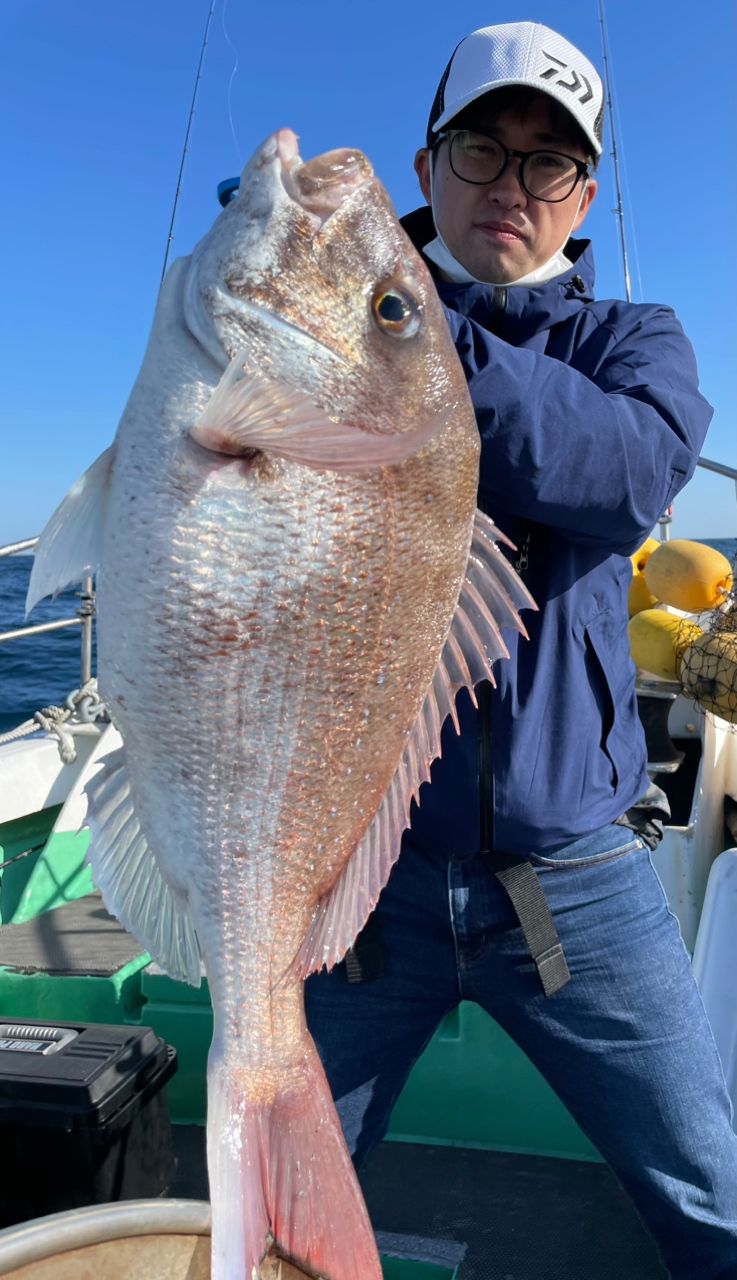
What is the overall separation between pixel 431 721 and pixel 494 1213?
203cm

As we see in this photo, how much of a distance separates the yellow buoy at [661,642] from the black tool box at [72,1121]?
3441 mm

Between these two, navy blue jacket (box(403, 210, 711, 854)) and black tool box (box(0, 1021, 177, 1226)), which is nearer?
navy blue jacket (box(403, 210, 711, 854))

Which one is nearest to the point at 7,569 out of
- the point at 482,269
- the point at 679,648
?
the point at 679,648

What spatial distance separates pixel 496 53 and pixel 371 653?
1116 millimetres

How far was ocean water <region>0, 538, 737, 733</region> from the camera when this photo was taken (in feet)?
35.6

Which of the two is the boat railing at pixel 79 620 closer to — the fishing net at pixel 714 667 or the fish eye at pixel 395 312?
the fish eye at pixel 395 312

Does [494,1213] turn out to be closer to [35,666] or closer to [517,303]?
[517,303]

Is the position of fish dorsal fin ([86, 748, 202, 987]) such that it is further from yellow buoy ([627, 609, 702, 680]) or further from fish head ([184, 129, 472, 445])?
yellow buoy ([627, 609, 702, 680])

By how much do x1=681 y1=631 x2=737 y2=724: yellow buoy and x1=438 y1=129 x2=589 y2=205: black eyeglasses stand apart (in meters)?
3.09

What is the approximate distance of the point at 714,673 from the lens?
14.4 feet

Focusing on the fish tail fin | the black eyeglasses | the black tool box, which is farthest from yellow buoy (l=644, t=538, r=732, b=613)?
the fish tail fin

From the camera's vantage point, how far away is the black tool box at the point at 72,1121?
7.07 ft

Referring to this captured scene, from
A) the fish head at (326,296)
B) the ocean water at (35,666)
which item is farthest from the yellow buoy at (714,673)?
the ocean water at (35,666)

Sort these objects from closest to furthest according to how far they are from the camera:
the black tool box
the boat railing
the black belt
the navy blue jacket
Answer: the navy blue jacket, the black belt, the black tool box, the boat railing
